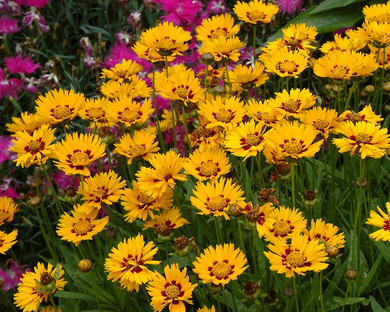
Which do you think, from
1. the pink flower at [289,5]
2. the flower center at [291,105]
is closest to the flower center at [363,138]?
the flower center at [291,105]

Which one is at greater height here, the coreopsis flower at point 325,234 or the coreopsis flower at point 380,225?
the coreopsis flower at point 380,225

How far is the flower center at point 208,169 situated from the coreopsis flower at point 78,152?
28 cm

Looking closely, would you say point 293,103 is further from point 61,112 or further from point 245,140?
point 61,112

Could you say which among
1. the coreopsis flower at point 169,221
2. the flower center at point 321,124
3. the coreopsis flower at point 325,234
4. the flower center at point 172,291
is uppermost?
the flower center at point 321,124

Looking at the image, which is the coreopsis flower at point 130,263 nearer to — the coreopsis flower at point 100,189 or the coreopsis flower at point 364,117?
the coreopsis flower at point 100,189

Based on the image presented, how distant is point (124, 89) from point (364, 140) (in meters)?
0.78

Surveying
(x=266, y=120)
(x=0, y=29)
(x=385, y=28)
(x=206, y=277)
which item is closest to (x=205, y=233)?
(x=266, y=120)

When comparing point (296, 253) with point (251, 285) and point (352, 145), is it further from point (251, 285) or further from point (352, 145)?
point (352, 145)

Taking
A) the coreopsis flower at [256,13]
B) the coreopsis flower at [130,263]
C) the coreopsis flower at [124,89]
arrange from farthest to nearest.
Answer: the coreopsis flower at [256,13] < the coreopsis flower at [124,89] < the coreopsis flower at [130,263]

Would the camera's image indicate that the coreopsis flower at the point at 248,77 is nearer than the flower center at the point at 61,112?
No

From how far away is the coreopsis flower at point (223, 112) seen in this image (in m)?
1.50

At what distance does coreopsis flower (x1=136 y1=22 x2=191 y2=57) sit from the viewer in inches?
65.4

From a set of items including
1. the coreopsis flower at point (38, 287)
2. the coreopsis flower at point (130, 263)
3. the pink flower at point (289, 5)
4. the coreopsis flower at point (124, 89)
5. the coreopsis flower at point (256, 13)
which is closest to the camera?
the coreopsis flower at point (130, 263)

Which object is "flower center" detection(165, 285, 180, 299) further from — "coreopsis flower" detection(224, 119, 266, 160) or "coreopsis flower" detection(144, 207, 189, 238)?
"coreopsis flower" detection(224, 119, 266, 160)
